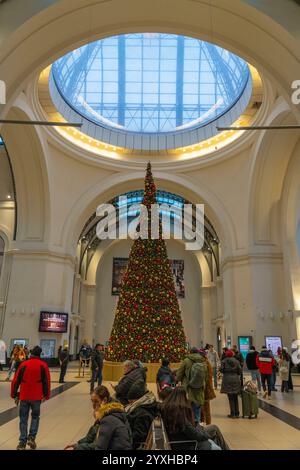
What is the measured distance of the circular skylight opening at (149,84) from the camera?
19141 mm

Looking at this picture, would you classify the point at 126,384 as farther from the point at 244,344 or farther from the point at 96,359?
the point at 244,344

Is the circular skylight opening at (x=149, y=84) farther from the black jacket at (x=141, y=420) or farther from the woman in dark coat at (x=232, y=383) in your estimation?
the black jacket at (x=141, y=420)

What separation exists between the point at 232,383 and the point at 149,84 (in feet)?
64.6

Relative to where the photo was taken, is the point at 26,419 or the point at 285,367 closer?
the point at 26,419

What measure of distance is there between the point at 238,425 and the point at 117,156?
1701 centimetres

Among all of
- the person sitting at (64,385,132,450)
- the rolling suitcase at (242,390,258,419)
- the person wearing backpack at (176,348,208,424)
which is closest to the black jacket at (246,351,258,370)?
the rolling suitcase at (242,390,258,419)

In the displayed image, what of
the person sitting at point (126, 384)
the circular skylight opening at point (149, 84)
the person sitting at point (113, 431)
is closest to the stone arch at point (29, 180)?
the circular skylight opening at point (149, 84)

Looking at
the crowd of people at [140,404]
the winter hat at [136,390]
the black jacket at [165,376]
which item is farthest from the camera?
the black jacket at [165,376]

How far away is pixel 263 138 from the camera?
1588 centimetres

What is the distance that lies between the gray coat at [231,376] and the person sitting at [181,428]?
3.82 metres

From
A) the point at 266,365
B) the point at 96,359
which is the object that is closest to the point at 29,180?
the point at 96,359

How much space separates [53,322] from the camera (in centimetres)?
1703

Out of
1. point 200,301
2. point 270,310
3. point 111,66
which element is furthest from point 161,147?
point 200,301

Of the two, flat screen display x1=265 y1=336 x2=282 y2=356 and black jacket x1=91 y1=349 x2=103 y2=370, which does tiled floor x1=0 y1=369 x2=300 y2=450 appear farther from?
flat screen display x1=265 y1=336 x2=282 y2=356
